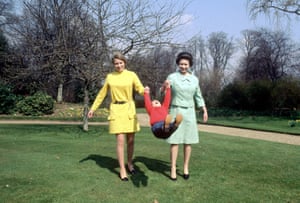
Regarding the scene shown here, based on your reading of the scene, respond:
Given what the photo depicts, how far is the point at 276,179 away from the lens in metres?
4.46

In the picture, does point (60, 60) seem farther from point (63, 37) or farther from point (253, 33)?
point (253, 33)

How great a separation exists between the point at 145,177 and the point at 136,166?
27.1 inches

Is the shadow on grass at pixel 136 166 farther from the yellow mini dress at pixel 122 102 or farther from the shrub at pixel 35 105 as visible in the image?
the shrub at pixel 35 105

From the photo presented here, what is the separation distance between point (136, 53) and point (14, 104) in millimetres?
13111

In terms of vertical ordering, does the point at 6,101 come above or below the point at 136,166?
above

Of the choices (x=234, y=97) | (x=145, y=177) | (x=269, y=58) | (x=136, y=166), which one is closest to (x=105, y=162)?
(x=136, y=166)

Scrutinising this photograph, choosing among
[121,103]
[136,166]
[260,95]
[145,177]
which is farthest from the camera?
[260,95]

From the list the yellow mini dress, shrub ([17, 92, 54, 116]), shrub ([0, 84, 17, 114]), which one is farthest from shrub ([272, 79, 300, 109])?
the yellow mini dress

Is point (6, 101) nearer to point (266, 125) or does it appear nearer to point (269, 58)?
point (266, 125)

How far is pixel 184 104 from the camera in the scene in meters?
4.17

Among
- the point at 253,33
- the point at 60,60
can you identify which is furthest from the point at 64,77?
the point at 253,33

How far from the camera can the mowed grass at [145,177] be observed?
364 cm

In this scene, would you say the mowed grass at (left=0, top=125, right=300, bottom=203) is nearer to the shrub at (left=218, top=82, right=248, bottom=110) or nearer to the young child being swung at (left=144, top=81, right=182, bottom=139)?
the young child being swung at (left=144, top=81, right=182, bottom=139)

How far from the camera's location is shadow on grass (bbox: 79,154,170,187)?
4.32 m
